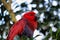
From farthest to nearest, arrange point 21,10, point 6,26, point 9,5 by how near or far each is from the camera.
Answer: point 6,26 → point 21,10 → point 9,5

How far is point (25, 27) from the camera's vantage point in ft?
4.42

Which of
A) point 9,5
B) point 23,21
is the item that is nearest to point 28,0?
point 9,5

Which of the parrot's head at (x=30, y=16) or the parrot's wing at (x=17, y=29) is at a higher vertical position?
the parrot's head at (x=30, y=16)

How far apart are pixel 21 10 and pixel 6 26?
254mm

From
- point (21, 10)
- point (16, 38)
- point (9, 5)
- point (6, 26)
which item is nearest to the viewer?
point (16, 38)

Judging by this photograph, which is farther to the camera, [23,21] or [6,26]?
[6,26]

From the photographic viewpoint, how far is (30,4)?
1.87m

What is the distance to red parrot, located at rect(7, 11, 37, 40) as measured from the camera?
1.32m

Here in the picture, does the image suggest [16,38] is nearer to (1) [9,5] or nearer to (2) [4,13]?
(1) [9,5]

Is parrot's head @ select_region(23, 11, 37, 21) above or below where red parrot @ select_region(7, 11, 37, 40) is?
above

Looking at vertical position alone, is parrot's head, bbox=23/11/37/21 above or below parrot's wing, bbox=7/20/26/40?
above

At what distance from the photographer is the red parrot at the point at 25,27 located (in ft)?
4.33

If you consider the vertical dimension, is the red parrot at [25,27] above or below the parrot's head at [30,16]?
below

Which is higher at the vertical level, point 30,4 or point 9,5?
point 30,4
